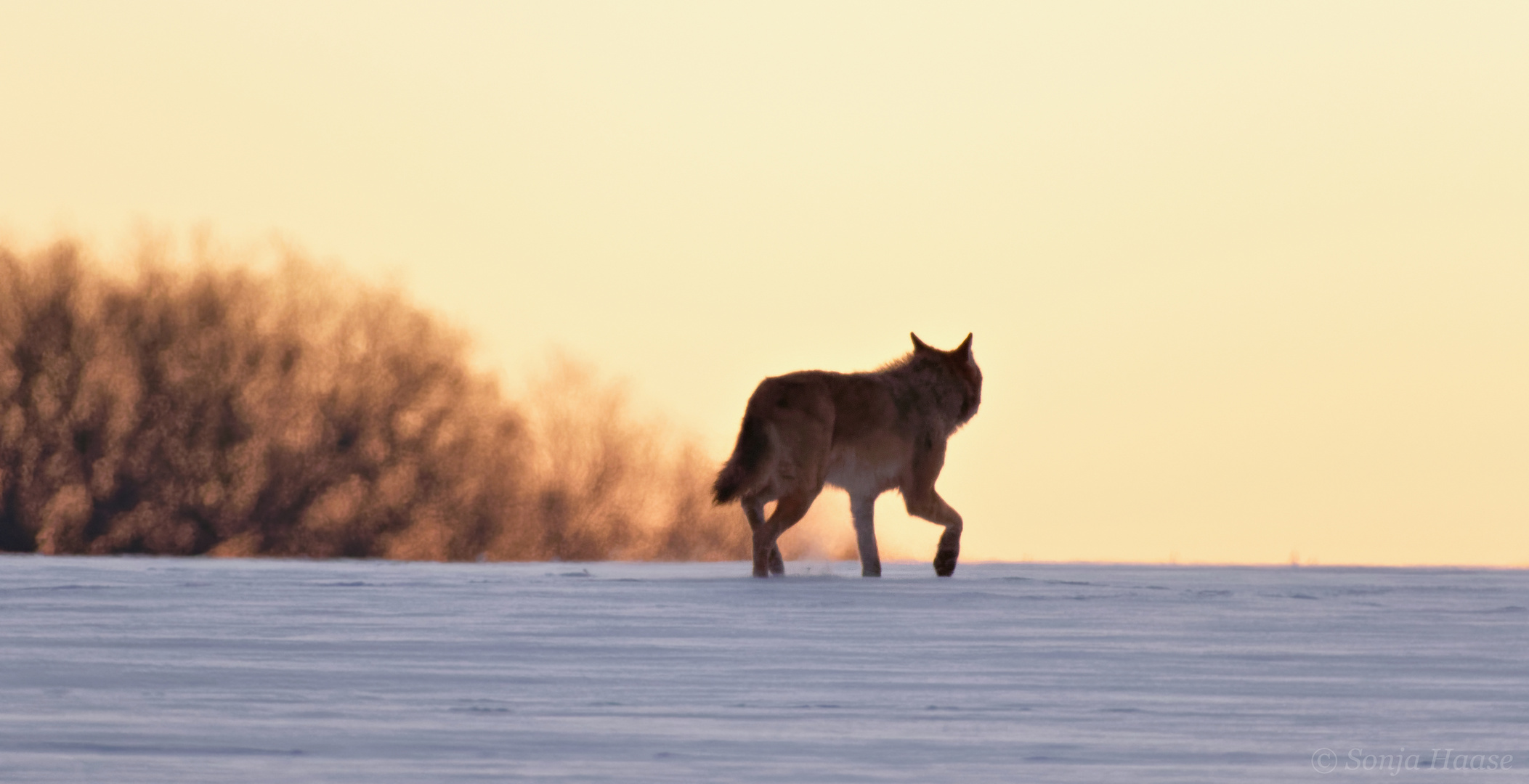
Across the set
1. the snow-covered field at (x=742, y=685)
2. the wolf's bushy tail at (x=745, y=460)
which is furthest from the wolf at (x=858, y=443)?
the snow-covered field at (x=742, y=685)

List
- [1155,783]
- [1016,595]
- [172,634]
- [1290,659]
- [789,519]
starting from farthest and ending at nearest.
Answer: [789,519] < [1016,595] < [172,634] < [1290,659] < [1155,783]

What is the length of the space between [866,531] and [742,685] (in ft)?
16.8

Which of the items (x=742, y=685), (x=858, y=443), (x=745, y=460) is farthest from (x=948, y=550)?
(x=742, y=685)

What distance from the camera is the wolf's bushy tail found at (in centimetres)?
870

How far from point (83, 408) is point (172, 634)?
1472cm

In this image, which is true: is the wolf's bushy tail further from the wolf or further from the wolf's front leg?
the wolf's front leg

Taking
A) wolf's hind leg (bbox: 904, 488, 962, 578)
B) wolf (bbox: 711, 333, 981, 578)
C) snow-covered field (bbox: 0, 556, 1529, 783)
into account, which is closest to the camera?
snow-covered field (bbox: 0, 556, 1529, 783)

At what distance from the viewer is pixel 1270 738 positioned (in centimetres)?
333

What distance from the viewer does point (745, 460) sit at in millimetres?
8742

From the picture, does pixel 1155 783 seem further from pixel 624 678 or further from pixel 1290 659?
pixel 1290 659

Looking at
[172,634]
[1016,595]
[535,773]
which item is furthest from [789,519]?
[535,773]

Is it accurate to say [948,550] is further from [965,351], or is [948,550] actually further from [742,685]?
[742,685]

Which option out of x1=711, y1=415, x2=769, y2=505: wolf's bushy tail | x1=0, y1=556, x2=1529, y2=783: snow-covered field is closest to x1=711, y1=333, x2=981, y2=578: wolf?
x1=711, y1=415, x2=769, y2=505: wolf's bushy tail

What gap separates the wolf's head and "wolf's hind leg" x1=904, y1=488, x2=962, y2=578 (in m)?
0.49
